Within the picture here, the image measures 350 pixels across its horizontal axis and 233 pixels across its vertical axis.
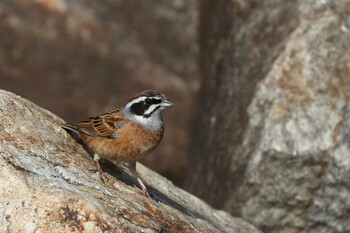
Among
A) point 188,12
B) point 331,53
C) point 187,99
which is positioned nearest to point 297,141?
point 331,53

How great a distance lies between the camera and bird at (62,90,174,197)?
8.21 m

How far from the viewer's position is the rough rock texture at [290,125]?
32.5 feet

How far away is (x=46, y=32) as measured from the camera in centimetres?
1465

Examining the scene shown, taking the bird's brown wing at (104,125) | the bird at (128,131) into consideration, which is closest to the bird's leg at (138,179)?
the bird at (128,131)

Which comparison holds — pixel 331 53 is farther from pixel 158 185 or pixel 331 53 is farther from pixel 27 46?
pixel 27 46

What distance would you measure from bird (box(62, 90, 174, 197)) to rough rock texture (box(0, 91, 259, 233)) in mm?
152

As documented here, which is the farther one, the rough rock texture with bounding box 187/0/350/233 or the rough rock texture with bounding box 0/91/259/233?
the rough rock texture with bounding box 187/0/350/233

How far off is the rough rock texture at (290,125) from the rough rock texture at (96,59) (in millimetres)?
3510

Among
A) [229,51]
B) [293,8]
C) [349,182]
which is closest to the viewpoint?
[349,182]

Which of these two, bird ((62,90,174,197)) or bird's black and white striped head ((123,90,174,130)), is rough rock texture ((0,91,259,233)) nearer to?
bird ((62,90,174,197))

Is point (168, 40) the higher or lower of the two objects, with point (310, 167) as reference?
higher

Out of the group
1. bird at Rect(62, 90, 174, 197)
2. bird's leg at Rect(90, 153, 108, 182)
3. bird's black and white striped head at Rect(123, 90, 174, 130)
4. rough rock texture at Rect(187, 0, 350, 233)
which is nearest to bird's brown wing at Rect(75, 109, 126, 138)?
bird at Rect(62, 90, 174, 197)

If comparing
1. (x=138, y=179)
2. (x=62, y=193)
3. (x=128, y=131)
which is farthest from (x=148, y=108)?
(x=62, y=193)

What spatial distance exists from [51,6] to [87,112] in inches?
81.5
